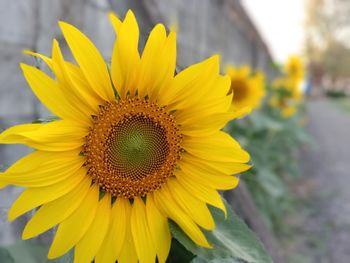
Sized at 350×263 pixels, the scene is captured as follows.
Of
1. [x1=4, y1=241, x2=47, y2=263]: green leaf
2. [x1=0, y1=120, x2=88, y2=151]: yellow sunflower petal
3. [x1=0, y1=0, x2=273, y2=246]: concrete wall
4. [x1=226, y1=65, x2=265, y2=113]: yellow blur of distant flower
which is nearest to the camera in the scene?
[x1=0, y1=120, x2=88, y2=151]: yellow sunflower petal

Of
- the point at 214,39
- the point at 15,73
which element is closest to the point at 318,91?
the point at 214,39

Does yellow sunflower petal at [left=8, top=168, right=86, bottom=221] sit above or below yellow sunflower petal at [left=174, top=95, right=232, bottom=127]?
below

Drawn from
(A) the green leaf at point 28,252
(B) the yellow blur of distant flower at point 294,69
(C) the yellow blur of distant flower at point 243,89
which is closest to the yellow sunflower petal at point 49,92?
(A) the green leaf at point 28,252

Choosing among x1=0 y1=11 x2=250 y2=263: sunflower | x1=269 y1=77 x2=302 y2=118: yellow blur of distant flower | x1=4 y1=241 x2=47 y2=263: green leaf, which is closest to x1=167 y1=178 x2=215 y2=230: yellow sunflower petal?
x1=0 y1=11 x2=250 y2=263: sunflower

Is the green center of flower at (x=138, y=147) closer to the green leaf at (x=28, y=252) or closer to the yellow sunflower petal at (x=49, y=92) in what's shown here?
the yellow sunflower petal at (x=49, y=92)

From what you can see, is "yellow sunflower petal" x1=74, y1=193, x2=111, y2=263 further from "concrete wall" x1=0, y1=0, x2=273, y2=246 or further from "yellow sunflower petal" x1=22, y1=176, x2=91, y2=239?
"concrete wall" x1=0, y1=0, x2=273, y2=246

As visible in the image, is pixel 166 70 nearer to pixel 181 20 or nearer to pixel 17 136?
pixel 17 136

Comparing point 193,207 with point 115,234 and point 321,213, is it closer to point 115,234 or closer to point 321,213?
point 115,234
